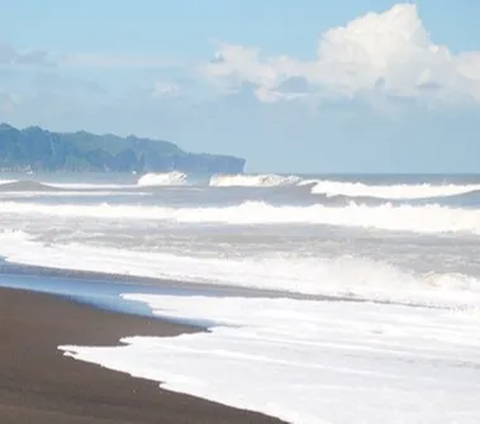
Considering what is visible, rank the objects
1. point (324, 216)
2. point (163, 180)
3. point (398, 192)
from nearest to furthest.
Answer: point (324, 216) < point (398, 192) < point (163, 180)

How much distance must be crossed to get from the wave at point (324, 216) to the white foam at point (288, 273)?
1157cm

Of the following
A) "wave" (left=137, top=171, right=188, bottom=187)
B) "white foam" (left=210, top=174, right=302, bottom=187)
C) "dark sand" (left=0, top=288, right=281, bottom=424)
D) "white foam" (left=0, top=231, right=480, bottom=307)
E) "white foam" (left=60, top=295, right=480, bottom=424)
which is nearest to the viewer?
"dark sand" (left=0, top=288, right=281, bottom=424)

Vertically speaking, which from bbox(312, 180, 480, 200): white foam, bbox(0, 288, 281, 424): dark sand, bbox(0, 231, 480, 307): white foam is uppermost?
bbox(312, 180, 480, 200): white foam

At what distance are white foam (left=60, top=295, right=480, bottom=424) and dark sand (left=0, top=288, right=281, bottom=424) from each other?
214 millimetres

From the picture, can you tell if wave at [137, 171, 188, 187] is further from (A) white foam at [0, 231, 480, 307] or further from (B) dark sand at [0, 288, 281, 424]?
(B) dark sand at [0, 288, 281, 424]

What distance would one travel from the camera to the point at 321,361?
8500 mm

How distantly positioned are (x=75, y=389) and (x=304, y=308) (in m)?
5.66

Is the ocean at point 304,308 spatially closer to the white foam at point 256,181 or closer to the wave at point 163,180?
the white foam at point 256,181

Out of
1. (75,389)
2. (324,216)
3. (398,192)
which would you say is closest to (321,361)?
(75,389)

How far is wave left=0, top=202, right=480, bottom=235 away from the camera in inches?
1246

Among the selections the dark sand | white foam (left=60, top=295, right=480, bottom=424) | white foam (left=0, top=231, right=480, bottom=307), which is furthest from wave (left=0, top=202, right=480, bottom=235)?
the dark sand

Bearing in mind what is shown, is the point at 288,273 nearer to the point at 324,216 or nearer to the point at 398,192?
the point at 324,216

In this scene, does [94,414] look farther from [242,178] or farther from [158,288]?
[242,178]

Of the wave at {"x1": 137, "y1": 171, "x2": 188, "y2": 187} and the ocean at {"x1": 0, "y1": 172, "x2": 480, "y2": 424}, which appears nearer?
the ocean at {"x1": 0, "y1": 172, "x2": 480, "y2": 424}
